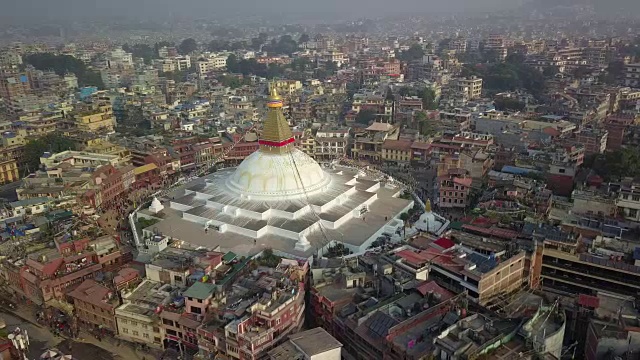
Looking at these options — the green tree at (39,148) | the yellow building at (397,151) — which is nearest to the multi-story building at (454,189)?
the yellow building at (397,151)

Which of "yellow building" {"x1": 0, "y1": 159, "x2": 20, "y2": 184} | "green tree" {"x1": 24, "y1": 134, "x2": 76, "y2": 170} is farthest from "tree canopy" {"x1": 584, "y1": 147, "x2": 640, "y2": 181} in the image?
"yellow building" {"x1": 0, "y1": 159, "x2": 20, "y2": 184}

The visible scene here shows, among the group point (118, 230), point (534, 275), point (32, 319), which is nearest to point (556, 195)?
point (534, 275)

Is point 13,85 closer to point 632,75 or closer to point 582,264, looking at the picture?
point 582,264

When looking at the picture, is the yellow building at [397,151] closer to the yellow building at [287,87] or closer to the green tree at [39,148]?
the green tree at [39,148]

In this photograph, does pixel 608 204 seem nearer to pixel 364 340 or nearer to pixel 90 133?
pixel 364 340

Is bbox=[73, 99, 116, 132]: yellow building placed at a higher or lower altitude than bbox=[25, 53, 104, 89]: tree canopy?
lower

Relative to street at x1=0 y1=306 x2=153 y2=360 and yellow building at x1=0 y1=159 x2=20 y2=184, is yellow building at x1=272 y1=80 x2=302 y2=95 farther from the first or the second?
street at x1=0 y1=306 x2=153 y2=360

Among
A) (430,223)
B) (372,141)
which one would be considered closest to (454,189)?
(430,223)
